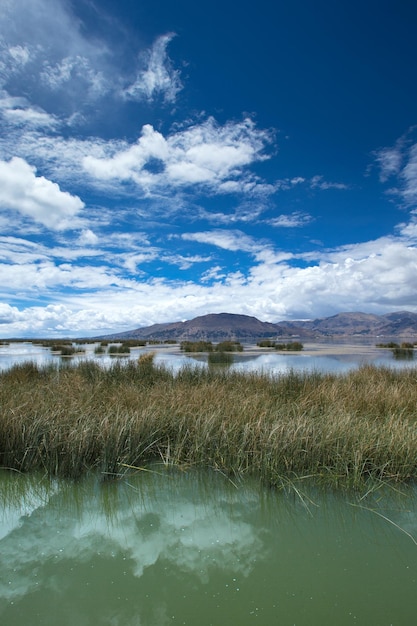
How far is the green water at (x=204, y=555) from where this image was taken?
249 cm

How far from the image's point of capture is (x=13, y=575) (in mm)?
2818

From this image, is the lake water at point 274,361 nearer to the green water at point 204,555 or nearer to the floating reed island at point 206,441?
the floating reed island at point 206,441

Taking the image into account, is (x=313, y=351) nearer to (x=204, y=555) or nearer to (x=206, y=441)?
→ (x=206, y=441)

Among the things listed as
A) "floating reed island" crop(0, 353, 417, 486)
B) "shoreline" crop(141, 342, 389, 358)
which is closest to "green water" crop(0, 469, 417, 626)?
"floating reed island" crop(0, 353, 417, 486)

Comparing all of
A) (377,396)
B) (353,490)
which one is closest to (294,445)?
(353,490)

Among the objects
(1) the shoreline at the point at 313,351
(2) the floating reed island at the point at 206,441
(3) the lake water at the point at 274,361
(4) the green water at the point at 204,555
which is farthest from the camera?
(1) the shoreline at the point at 313,351

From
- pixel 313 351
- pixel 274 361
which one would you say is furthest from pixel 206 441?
pixel 313 351

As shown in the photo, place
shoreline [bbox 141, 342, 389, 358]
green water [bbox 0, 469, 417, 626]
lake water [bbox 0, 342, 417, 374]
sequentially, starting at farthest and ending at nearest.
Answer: shoreline [bbox 141, 342, 389, 358], lake water [bbox 0, 342, 417, 374], green water [bbox 0, 469, 417, 626]

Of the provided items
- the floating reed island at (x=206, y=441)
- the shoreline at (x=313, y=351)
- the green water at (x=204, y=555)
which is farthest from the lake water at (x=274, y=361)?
the green water at (x=204, y=555)

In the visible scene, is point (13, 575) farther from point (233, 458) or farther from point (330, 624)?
point (233, 458)

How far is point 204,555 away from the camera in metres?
3.12

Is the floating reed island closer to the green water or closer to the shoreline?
the green water

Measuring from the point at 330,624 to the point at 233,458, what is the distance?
2737 mm

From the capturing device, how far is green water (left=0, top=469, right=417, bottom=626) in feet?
8.18
